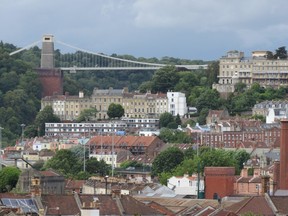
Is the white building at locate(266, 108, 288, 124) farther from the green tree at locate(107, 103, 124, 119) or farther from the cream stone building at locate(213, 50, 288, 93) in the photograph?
the green tree at locate(107, 103, 124, 119)

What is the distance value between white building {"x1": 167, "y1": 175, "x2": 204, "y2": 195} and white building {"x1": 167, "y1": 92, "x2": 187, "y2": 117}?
6219 centimetres

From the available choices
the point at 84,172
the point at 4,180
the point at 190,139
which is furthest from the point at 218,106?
the point at 4,180

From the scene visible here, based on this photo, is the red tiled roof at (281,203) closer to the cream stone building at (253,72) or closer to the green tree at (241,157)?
the green tree at (241,157)

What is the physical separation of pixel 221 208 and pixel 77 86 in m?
124

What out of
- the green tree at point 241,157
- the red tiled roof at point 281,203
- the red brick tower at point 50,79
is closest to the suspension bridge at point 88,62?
the red brick tower at point 50,79

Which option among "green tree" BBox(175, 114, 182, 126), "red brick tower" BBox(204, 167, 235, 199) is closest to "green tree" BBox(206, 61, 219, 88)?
"green tree" BBox(175, 114, 182, 126)

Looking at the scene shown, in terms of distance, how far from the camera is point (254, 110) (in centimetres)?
13662

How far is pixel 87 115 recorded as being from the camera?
152 metres

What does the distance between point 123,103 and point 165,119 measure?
42.7 ft

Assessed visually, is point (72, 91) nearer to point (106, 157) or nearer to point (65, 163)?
point (106, 157)

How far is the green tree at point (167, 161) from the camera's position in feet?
346

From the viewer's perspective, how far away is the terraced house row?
14862 cm

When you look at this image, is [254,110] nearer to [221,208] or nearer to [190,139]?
[190,139]

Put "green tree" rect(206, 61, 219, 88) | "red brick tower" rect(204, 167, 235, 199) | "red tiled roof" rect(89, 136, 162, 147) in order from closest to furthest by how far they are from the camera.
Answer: "red brick tower" rect(204, 167, 235, 199)
"red tiled roof" rect(89, 136, 162, 147)
"green tree" rect(206, 61, 219, 88)
